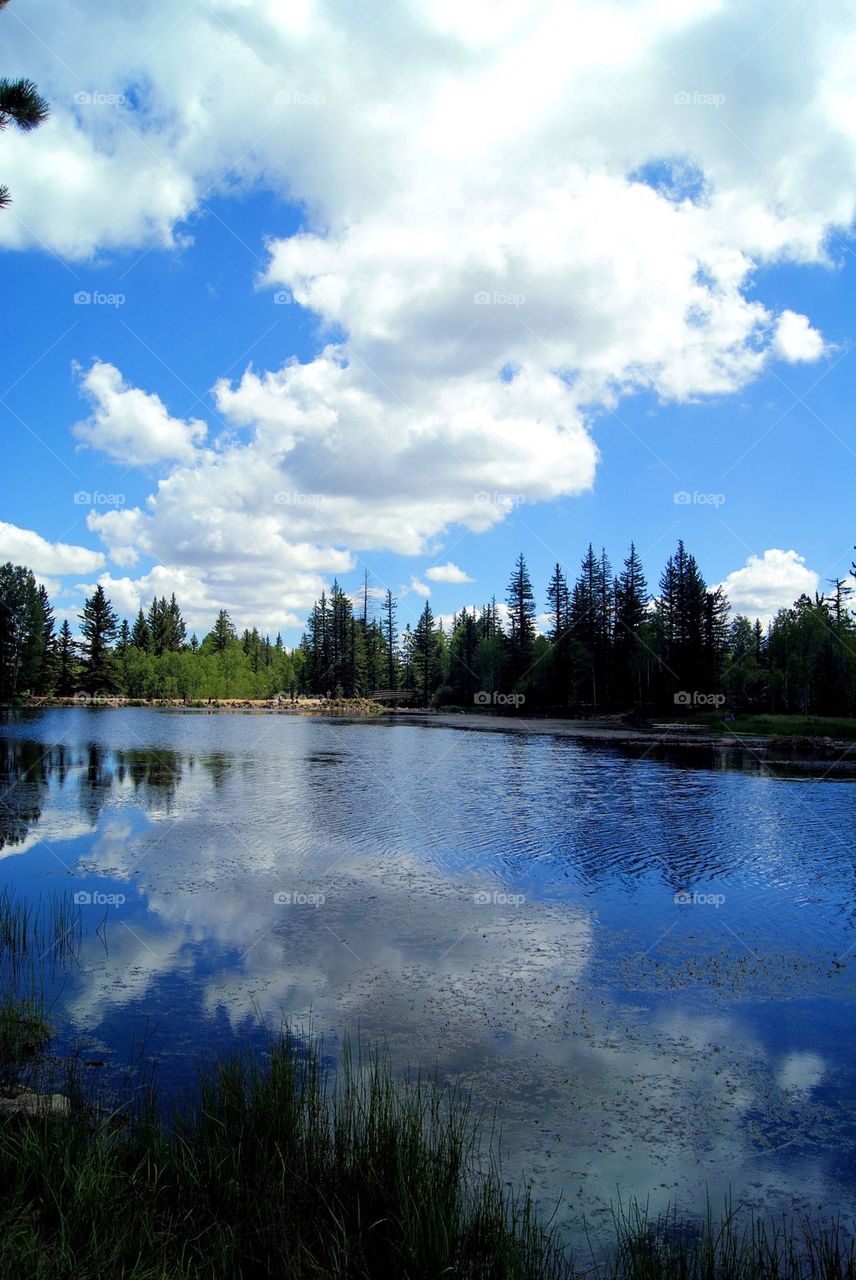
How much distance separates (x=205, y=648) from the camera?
18750 centimetres

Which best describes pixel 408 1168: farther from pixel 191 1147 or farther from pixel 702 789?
pixel 702 789

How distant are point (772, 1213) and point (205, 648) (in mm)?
188583

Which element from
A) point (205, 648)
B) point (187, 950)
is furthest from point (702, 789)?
point (205, 648)
